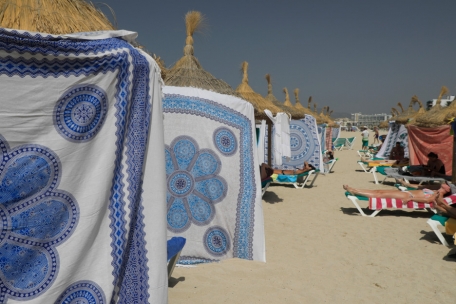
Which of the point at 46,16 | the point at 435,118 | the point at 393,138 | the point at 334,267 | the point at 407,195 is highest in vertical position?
the point at 435,118

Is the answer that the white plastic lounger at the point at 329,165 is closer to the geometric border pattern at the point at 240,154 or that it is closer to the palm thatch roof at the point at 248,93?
the palm thatch roof at the point at 248,93

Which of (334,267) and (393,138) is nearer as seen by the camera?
(334,267)

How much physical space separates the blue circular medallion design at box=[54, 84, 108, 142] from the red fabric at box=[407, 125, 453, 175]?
36.4ft

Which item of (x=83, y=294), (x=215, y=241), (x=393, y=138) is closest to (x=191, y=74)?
(x=215, y=241)

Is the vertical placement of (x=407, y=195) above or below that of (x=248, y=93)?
below

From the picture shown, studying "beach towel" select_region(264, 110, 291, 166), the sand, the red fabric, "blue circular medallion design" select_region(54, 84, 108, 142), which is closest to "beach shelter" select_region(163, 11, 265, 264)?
the sand

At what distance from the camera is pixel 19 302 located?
1.61m

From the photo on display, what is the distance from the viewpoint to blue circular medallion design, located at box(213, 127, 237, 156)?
3984 mm

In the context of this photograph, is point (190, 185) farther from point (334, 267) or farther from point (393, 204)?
point (393, 204)

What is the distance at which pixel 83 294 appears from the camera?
1770mm

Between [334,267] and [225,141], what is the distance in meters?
1.81

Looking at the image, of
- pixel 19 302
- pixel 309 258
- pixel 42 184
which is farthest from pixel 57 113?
pixel 309 258

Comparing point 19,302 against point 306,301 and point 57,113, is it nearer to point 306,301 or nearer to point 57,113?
point 57,113

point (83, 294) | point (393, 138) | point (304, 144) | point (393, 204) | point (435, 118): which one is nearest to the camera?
point (83, 294)
